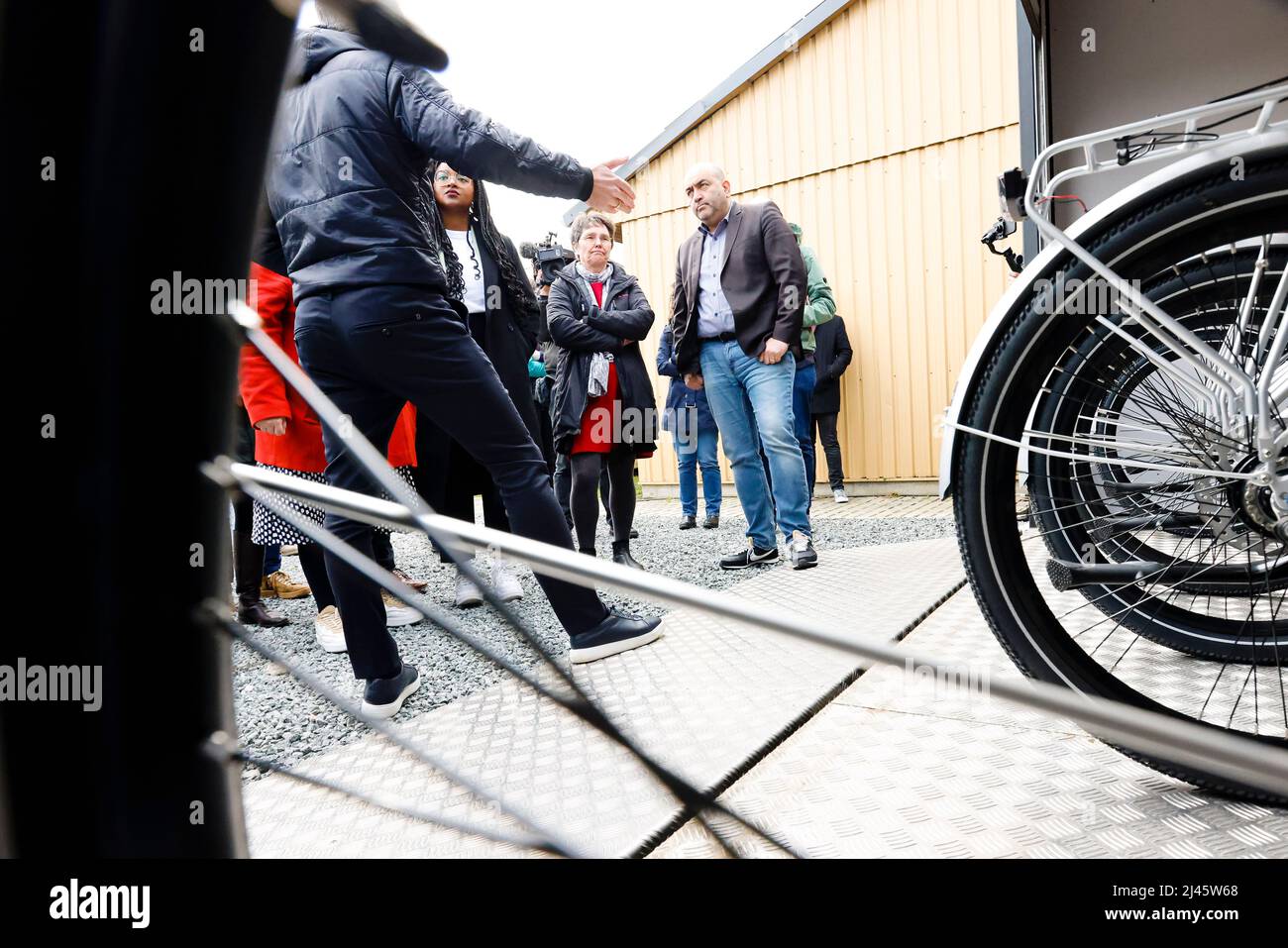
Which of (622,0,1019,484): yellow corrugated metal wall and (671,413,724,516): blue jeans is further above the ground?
(622,0,1019,484): yellow corrugated metal wall

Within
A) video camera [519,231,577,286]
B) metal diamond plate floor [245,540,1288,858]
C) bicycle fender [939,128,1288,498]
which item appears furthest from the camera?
video camera [519,231,577,286]

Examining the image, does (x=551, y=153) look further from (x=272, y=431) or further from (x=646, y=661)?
(x=646, y=661)

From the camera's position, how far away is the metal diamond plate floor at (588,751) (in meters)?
1.12

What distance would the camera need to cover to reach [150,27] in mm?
362

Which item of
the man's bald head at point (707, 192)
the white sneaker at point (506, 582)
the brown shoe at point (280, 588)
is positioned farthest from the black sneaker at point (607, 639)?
the man's bald head at point (707, 192)

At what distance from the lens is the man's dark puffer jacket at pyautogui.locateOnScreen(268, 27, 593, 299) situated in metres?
1.62

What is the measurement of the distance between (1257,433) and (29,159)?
1172 millimetres

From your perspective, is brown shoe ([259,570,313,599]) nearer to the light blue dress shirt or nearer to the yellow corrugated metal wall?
the light blue dress shirt

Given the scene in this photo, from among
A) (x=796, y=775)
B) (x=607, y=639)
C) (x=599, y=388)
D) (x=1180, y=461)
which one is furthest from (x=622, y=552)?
(x=1180, y=461)

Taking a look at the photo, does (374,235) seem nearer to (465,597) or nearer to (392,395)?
(392,395)

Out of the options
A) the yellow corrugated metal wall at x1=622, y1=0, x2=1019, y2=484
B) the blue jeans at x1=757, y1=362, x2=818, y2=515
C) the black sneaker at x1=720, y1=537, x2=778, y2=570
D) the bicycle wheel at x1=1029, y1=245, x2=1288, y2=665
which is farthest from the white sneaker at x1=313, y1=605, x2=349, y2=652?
the yellow corrugated metal wall at x1=622, y1=0, x2=1019, y2=484

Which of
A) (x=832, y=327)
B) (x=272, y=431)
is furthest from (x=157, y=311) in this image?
(x=832, y=327)

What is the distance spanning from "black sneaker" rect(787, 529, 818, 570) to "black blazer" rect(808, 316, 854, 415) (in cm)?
273

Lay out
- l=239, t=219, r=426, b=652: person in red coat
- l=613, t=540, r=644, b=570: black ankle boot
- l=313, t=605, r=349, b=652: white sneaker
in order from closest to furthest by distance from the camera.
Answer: l=239, t=219, r=426, b=652: person in red coat < l=313, t=605, r=349, b=652: white sneaker < l=613, t=540, r=644, b=570: black ankle boot
